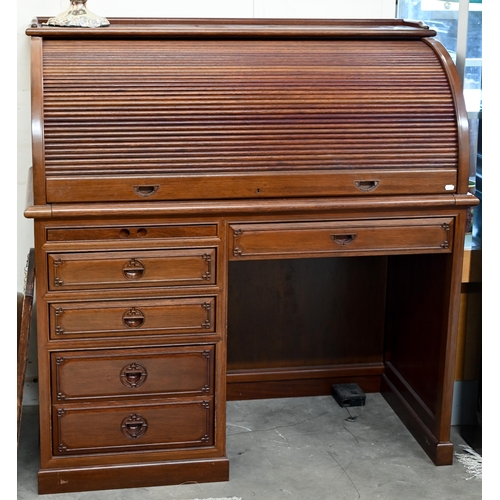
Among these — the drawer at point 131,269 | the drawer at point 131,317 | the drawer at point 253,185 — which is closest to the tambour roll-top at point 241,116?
the drawer at point 253,185

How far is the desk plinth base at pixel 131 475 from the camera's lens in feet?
10.8

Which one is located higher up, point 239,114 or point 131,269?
point 239,114

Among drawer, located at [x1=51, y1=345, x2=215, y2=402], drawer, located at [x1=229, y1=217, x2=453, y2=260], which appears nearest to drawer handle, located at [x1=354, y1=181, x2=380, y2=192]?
drawer, located at [x1=229, y1=217, x2=453, y2=260]

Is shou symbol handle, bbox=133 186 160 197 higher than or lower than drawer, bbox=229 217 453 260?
higher

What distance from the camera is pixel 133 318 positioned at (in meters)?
3.22

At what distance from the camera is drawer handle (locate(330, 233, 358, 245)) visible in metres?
3.30

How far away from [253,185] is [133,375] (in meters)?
0.87

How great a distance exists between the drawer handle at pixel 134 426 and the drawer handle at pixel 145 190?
883 mm

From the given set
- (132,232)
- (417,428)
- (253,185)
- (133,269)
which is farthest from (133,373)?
(417,428)

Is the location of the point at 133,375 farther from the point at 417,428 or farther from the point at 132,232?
the point at 417,428

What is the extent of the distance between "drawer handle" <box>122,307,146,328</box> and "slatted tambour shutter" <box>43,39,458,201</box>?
1.48 ft

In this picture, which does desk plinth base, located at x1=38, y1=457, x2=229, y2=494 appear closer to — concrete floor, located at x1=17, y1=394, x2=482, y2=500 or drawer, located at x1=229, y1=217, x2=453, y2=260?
concrete floor, located at x1=17, y1=394, x2=482, y2=500

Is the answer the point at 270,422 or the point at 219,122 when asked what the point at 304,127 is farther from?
the point at 270,422

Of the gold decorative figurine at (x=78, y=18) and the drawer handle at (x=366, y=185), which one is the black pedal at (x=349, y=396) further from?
the gold decorative figurine at (x=78, y=18)
